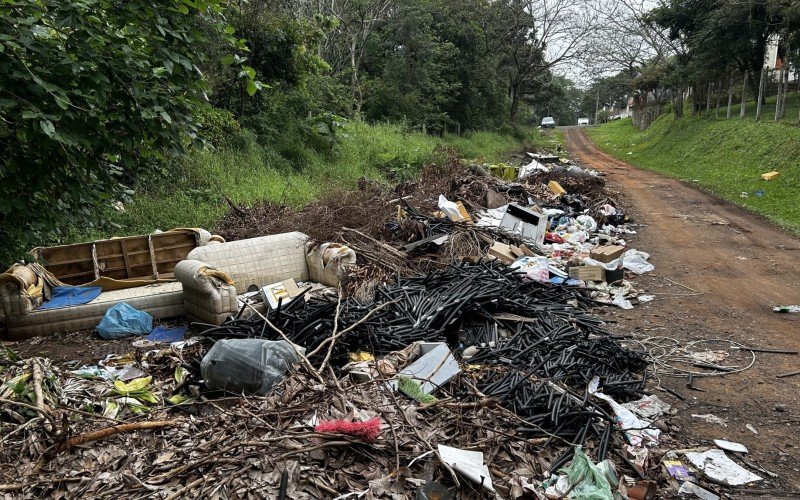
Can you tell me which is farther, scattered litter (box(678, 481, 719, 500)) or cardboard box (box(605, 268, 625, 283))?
cardboard box (box(605, 268, 625, 283))

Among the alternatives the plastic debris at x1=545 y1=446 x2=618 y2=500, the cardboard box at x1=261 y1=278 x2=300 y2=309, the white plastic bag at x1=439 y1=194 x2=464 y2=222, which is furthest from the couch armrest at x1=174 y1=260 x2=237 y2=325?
the white plastic bag at x1=439 y1=194 x2=464 y2=222

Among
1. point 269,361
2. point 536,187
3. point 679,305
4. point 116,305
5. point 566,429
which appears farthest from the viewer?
point 536,187

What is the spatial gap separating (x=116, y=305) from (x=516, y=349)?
4308mm

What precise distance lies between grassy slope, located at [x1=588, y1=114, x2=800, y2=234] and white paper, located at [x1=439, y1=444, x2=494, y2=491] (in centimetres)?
952

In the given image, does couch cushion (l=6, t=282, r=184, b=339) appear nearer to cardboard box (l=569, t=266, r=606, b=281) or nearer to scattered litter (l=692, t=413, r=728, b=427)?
cardboard box (l=569, t=266, r=606, b=281)

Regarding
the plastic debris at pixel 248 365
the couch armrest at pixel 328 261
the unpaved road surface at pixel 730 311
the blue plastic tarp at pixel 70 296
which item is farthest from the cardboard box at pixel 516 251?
the blue plastic tarp at pixel 70 296

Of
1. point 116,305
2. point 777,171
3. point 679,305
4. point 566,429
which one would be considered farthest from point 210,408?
point 777,171

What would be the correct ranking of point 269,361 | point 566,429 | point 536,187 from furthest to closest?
point 536,187
point 269,361
point 566,429

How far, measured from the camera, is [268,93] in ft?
42.7

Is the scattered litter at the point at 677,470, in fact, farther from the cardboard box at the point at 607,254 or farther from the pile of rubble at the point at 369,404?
the cardboard box at the point at 607,254

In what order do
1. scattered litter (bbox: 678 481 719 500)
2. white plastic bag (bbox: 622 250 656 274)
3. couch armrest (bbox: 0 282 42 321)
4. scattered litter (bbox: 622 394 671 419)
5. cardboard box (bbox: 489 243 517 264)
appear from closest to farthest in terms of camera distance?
scattered litter (bbox: 678 481 719 500), scattered litter (bbox: 622 394 671 419), couch armrest (bbox: 0 282 42 321), cardboard box (bbox: 489 243 517 264), white plastic bag (bbox: 622 250 656 274)

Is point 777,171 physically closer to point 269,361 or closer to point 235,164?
point 235,164

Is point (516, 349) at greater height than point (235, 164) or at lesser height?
lesser

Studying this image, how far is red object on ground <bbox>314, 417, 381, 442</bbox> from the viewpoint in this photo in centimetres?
313
